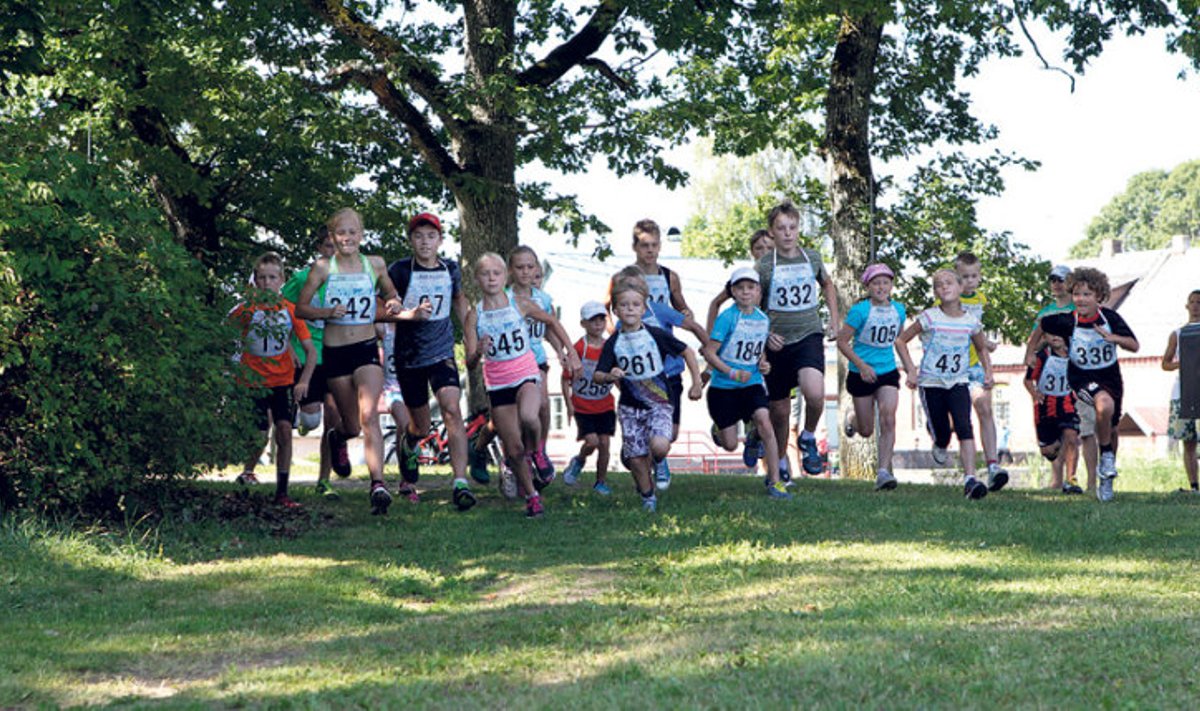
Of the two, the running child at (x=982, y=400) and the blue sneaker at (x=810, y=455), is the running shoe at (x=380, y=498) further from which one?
the running child at (x=982, y=400)

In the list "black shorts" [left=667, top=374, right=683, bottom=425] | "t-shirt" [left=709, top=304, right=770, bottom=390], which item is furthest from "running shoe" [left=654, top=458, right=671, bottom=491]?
"t-shirt" [left=709, top=304, right=770, bottom=390]

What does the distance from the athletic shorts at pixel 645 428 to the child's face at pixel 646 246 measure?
186cm

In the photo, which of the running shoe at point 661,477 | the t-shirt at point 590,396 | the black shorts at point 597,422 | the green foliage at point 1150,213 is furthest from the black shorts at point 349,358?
the green foliage at point 1150,213

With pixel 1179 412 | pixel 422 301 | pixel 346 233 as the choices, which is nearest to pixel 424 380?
pixel 422 301

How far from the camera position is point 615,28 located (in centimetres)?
1977

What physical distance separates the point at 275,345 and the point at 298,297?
0.87 meters

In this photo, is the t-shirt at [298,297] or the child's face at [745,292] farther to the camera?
the child's face at [745,292]

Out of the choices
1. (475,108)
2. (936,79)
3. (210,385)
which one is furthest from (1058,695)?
(936,79)

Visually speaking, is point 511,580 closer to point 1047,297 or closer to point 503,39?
point 503,39

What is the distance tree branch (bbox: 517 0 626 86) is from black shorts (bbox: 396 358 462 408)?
6703 mm

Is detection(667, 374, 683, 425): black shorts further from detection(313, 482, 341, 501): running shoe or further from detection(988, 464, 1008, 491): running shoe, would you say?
detection(313, 482, 341, 501): running shoe

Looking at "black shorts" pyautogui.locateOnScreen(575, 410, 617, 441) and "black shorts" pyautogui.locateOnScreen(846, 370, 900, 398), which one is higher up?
"black shorts" pyautogui.locateOnScreen(846, 370, 900, 398)

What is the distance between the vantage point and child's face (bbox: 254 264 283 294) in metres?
13.0

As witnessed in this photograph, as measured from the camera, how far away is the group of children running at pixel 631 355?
1154 cm
